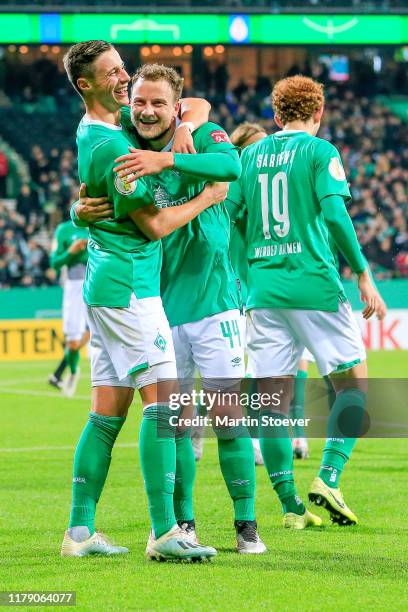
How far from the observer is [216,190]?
5.32m

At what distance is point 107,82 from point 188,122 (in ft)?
1.43

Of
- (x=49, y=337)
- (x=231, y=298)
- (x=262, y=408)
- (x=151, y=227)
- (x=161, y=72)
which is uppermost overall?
(x=161, y=72)

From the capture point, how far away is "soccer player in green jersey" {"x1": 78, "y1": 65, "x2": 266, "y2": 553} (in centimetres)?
522

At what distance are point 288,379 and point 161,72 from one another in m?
1.86

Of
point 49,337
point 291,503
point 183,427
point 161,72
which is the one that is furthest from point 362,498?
point 49,337

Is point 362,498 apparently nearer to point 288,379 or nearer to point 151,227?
point 288,379

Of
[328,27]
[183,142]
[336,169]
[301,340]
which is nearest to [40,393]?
[301,340]

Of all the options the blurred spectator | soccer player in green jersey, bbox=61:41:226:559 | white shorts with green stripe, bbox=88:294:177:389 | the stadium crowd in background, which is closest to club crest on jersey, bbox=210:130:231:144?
soccer player in green jersey, bbox=61:41:226:559

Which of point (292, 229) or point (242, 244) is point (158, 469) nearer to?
point (292, 229)

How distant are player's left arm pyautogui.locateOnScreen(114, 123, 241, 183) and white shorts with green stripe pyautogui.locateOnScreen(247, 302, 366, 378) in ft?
3.97

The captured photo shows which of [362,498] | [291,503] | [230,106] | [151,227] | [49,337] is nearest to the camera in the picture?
[151,227]

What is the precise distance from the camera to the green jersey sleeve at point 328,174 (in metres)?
5.91

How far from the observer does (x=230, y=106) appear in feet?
106

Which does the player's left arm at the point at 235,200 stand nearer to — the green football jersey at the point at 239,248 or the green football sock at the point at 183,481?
the green football jersey at the point at 239,248
